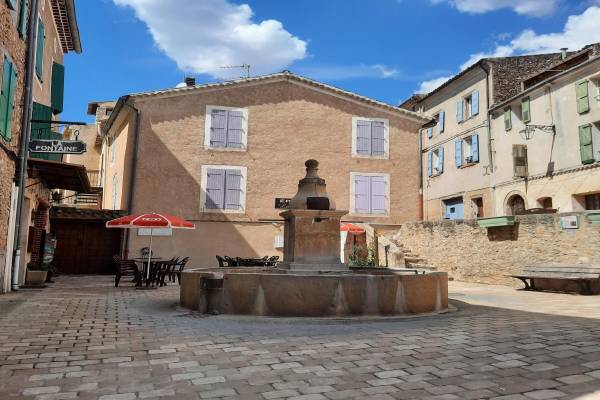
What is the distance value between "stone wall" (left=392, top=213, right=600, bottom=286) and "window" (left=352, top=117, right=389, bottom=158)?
3.52m

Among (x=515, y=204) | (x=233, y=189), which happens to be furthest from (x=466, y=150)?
(x=233, y=189)

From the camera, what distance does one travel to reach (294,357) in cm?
440

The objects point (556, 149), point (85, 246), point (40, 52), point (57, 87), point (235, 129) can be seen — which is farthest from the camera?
point (235, 129)

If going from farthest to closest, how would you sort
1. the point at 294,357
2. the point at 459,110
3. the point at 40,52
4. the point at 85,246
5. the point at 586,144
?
the point at 459,110 → the point at 85,246 → the point at 586,144 → the point at 40,52 → the point at 294,357

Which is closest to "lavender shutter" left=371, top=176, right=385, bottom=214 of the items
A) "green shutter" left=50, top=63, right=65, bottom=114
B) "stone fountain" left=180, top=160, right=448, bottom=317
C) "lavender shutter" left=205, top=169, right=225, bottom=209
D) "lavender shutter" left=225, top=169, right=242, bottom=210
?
"lavender shutter" left=225, top=169, right=242, bottom=210

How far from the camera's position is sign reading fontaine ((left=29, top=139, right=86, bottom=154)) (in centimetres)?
949

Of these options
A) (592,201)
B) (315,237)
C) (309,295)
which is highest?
(592,201)

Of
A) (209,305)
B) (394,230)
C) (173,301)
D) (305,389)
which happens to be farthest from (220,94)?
(305,389)

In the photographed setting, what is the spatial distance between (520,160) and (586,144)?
122 inches

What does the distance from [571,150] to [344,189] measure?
8857 millimetres

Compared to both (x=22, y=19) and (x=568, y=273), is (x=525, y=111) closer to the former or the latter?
(x=568, y=273)

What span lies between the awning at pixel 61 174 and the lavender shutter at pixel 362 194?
1037 centimetres

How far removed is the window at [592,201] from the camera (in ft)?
54.5

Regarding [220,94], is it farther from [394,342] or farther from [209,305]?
[394,342]
